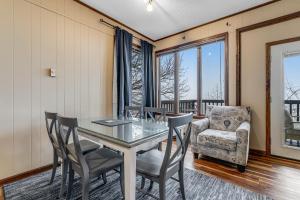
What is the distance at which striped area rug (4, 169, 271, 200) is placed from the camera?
1.78m

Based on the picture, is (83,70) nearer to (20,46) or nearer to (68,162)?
(20,46)

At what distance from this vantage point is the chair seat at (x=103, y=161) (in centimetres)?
151

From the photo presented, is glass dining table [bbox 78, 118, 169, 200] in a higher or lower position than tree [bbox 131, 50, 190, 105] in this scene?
lower

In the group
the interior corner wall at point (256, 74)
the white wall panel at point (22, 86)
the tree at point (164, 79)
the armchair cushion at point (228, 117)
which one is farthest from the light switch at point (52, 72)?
the interior corner wall at point (256, 74)

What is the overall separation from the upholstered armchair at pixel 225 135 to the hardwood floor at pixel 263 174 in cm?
15

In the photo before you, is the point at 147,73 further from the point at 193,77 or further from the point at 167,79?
the point at 193,77

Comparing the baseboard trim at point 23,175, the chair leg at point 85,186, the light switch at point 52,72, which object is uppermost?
the light switch at point 52,72

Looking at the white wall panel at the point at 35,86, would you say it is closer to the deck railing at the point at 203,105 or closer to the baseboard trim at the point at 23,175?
the baseboard trim at the point at 23,175

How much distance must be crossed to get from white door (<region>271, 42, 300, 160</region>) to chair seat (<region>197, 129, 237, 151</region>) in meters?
0.91

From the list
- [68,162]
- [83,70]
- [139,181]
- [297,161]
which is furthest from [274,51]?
[68,162]

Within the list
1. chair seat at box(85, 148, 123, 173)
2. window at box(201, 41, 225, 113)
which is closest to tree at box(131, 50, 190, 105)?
window at box(201, 41, 225, 113)

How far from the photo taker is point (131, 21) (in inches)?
136

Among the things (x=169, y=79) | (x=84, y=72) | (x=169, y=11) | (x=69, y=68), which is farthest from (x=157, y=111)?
(x=169, y=79)

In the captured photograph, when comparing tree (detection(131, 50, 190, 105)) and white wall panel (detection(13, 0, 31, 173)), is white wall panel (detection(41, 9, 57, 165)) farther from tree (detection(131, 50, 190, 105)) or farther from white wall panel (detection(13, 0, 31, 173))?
tree (detection(131, 50, 190, 105))
